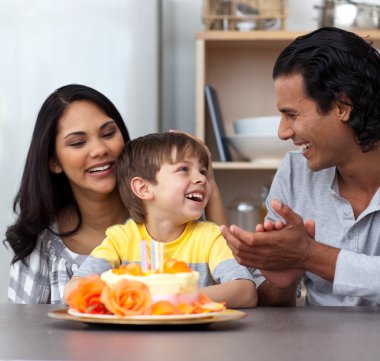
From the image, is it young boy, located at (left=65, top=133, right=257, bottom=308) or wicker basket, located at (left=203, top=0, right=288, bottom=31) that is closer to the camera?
young boy, located at (left=65, top=133, right=257, bottom=308)

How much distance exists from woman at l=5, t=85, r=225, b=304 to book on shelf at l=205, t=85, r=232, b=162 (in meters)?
0.94

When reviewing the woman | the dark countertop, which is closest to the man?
the woman

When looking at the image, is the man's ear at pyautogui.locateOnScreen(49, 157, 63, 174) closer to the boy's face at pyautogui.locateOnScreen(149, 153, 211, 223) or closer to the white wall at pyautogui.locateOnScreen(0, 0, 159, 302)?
the boy's face at pyautogui.locateOnScreen(149, 153, 211, 223)

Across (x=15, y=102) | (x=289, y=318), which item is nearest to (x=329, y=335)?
(x=289, y=318)

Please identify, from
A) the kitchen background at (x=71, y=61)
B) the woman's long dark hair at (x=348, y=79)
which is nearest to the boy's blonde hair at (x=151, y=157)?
the woman's long dark hair at (x=348, y=79)

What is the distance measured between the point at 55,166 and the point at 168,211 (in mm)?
375

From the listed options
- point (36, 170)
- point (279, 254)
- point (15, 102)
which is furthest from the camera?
→ point (15, 102)

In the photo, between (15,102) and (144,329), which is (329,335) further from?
(15,102)

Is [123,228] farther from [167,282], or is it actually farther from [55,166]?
[167,282]

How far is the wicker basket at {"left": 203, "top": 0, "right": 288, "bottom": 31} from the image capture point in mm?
2990

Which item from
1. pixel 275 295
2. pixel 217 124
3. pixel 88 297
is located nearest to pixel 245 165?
pixel 217 124

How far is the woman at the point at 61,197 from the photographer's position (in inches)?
76.5

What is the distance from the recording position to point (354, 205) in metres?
1.86

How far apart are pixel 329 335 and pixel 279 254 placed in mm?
427
